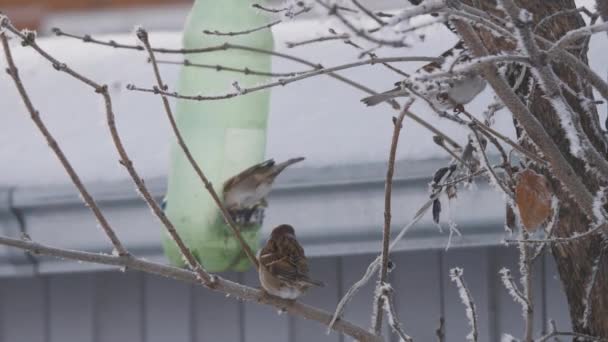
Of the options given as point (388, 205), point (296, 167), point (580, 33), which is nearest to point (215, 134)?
point (296, 167)

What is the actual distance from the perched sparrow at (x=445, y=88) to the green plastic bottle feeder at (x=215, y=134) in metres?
0.61

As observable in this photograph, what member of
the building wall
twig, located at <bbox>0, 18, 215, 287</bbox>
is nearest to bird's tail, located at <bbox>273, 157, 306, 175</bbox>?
the building wall

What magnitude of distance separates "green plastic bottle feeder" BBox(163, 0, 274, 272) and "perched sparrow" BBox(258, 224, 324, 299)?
516mm

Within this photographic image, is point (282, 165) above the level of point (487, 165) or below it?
above

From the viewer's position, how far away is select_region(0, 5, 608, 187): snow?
2609mm

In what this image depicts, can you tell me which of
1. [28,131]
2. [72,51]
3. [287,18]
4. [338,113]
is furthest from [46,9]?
[287,18]

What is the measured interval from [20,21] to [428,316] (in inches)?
162

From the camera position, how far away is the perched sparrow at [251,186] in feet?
7.65

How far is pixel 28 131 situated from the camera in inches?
126

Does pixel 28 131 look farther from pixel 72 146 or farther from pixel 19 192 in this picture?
pixel 19 192

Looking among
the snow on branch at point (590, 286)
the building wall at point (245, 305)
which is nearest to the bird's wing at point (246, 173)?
the building wall at point (245, 305)

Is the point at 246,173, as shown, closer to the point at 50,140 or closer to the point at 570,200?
the point at 570,200

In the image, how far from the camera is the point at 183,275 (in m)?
1.27

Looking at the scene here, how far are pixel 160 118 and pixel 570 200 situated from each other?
1.76m
